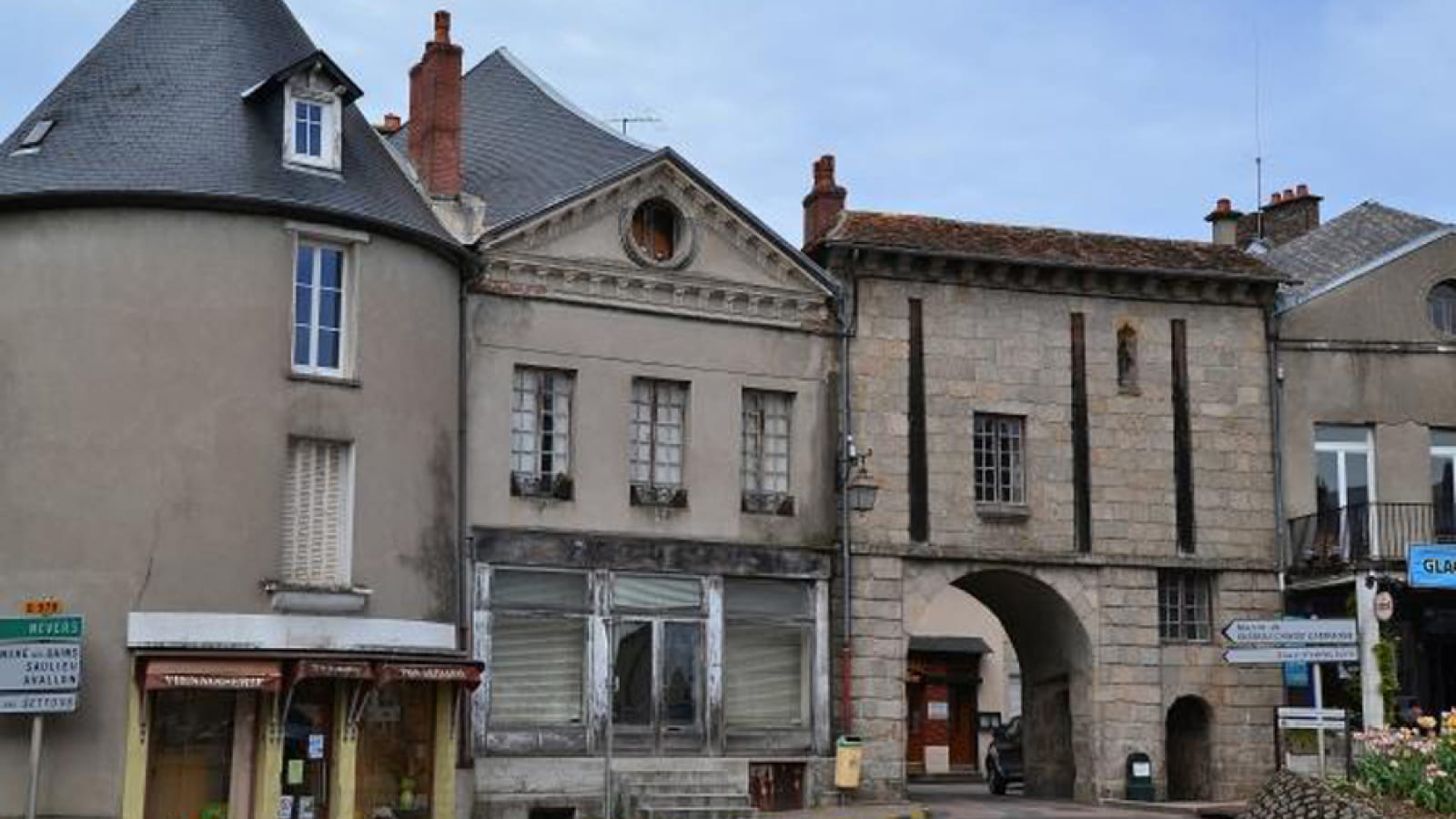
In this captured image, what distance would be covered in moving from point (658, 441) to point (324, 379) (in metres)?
5.18

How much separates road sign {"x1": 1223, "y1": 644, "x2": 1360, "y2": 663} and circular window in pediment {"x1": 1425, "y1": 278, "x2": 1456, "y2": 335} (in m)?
10.2

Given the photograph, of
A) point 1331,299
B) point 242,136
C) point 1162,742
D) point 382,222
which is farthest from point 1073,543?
point 242,136

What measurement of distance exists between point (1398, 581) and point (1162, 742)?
403 centimetres

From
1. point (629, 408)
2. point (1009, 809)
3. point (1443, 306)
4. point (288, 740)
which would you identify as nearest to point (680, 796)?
point (1009, 809)

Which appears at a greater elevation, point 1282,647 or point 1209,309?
point 1209,309

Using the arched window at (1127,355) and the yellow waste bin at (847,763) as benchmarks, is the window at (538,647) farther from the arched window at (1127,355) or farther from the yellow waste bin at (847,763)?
the arched window at (1127,355)

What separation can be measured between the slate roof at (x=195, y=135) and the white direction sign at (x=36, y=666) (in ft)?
19.5

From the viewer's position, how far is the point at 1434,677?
2992cm

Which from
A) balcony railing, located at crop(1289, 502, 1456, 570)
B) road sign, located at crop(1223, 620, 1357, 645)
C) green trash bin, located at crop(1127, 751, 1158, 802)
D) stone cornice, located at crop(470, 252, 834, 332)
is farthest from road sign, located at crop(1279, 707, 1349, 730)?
stone cornice, located at crop(470, 252, 834, 332)

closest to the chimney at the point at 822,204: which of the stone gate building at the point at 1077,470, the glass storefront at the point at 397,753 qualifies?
the stone gate building at the point at 1077,470

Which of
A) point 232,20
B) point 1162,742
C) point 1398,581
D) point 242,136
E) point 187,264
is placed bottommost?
point 1162,742

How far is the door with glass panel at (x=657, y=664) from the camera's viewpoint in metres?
25.6

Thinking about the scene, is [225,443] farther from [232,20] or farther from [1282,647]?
[1282,647]

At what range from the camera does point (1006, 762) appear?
3319 centimetres
